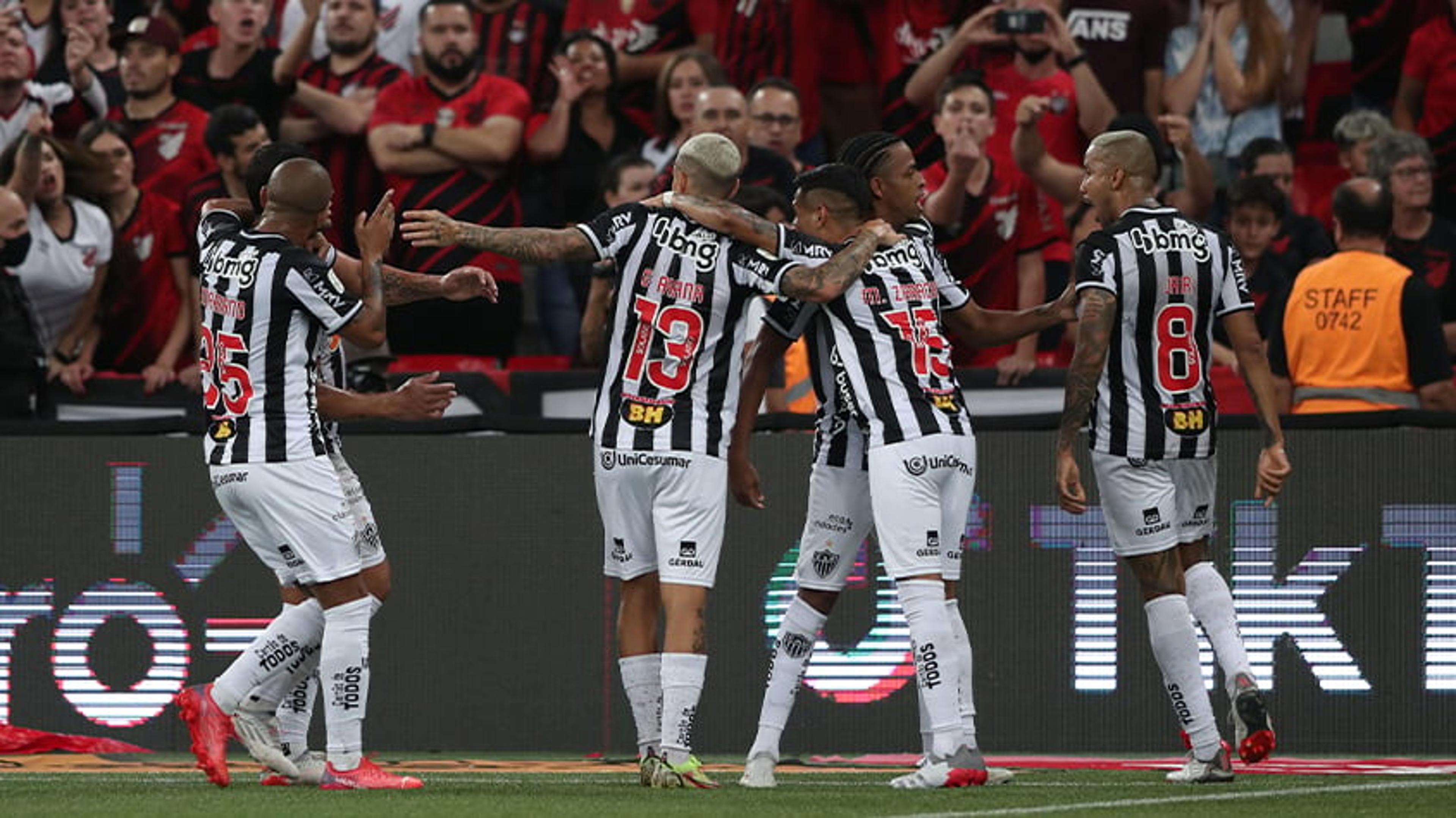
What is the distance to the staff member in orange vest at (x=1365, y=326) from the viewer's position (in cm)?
1109

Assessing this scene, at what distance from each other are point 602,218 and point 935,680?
209 centimetres

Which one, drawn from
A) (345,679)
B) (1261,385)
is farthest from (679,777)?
(1261,385)

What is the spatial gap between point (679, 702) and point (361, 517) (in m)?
1.38

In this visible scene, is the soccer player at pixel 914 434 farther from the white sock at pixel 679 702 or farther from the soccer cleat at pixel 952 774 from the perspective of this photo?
the white sock at pixel 679 702

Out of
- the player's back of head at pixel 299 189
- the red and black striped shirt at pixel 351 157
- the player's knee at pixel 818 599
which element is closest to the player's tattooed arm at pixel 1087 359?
the player's knee at pixel 818 599

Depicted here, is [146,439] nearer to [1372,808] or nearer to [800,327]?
[800,327]

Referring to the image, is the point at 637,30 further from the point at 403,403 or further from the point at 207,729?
the point at 207,729

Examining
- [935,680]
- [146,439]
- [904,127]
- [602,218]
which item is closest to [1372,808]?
[935,680]

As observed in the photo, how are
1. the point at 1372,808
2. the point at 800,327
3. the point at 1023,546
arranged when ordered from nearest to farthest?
the point at 1372,808 < the point at 800,327 < the point at 1023,546

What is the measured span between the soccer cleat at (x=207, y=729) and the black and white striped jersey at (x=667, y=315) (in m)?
1.72

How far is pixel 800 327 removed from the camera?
9.09 meters

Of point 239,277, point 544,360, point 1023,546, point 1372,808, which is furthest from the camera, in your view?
point 544,360

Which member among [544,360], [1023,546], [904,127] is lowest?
[1023,546]

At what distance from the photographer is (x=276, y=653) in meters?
8.81
